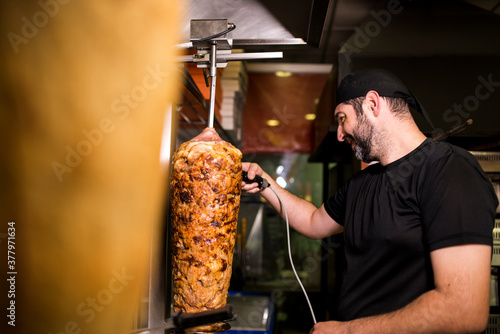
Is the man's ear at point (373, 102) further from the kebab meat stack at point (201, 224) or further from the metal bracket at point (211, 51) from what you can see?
the kebab meat stack at point (201, 224)

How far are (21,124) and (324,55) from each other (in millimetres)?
4277

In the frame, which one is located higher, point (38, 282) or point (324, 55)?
point (324, 55)

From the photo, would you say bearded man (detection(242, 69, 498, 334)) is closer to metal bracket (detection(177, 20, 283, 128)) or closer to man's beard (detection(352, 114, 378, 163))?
man's beard (detection(352, 114, 378, 163))

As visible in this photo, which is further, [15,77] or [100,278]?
[100,278]

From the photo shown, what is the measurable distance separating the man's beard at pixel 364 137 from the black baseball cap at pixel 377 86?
0.32ft

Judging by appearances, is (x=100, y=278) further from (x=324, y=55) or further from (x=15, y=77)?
(x=324, y=55)

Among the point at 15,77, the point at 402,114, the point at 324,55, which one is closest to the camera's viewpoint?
the point at 15,77

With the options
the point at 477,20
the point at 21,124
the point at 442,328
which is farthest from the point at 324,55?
the point at 21,124

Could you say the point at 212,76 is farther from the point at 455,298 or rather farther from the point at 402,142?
the point at 455,298

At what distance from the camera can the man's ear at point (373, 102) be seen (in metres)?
1.35

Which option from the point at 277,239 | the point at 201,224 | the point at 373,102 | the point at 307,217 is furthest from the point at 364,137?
the point at 277,239

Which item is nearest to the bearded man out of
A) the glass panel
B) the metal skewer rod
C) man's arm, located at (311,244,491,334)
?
man's arm, located at (311,244,491,334)

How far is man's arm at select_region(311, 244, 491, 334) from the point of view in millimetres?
1000

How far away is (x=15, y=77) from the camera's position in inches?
27.2
